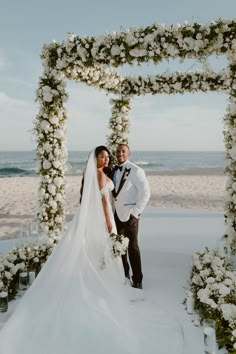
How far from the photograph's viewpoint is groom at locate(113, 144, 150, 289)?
5.86 m

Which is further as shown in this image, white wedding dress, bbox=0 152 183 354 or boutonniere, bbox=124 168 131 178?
boutonniere, bbox=124 168 131 178

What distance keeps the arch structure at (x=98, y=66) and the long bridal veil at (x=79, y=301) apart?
6.59 ft

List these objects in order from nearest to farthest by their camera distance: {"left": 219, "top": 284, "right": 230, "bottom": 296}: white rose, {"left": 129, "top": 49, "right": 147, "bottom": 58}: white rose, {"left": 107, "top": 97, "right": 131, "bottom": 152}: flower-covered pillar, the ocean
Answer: {"left": 219, "top": 284, "right": 230, "bottom": 296}: white rose, {"left": 129, "top": 49, "right": 147, "bottom": 58}: white rose, {"left": 107, "top": 97, "right": 131, "bottom": 152}: flower-covered pillar, the ocean

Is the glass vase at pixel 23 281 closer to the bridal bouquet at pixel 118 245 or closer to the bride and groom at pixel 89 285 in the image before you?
the bride and groom at pixel 89 285

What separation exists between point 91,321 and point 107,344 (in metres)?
0.36

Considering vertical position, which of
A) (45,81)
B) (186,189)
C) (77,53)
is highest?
(77,53)

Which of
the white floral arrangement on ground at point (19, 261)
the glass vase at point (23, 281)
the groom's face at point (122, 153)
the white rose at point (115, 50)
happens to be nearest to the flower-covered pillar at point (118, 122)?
the white rose at point (115, 50)

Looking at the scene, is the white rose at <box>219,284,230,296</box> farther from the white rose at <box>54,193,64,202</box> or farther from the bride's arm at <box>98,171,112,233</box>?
the white rose at <box>54,193,64,202</box>

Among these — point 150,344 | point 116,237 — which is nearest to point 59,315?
point 150,344

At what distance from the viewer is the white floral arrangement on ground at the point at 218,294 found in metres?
3.97

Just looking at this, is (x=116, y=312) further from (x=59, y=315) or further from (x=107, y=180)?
(x=107, y=180)

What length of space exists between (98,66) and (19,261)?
3851mm

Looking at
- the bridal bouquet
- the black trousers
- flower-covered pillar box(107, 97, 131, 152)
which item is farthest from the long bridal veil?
flower-covered pillar box(107, 97, 131, 152)

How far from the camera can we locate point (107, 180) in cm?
550
